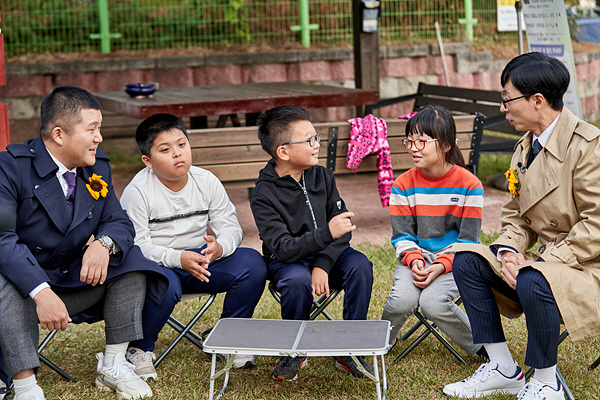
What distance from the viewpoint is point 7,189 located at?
10.4ft

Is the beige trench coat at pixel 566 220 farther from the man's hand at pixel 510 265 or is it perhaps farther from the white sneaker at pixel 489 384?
the white sneaker at pixel 489 384

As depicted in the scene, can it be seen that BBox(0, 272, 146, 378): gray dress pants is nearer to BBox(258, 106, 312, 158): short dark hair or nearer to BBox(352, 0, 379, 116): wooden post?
BBox(258, 106, 312, 158): short dark hair

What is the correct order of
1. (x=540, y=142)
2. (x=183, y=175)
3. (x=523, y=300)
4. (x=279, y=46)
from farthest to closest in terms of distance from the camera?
1. (x=279, y=46)
2. (x=183, y=175)
3. (x=540, y=142)
4. (x=523, y=300)

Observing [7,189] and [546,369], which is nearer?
[546,369]

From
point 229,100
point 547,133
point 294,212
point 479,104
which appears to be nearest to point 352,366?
point 294,212

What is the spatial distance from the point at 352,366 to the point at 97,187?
141 centimetres

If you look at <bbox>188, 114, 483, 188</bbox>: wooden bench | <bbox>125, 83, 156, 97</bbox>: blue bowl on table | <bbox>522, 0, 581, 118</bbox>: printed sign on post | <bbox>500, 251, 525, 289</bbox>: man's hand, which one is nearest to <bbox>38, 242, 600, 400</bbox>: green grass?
<bbox>500, 251, 525, 289</bbox>: man's hand

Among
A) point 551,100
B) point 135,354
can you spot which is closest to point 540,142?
point 551,100

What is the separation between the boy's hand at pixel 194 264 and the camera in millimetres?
3480

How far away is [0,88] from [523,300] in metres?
7.56

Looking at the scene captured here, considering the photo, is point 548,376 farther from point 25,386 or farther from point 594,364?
point 25,386

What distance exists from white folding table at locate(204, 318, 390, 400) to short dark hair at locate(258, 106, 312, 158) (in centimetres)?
89

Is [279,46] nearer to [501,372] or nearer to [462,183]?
[462,183]

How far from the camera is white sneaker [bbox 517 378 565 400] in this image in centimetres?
294
